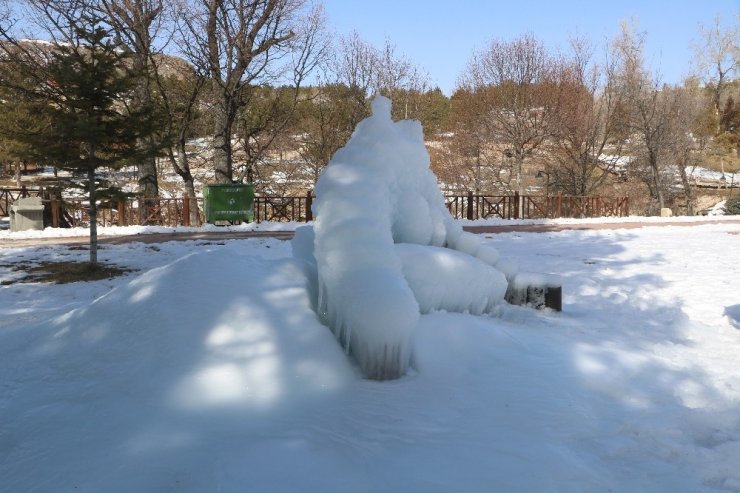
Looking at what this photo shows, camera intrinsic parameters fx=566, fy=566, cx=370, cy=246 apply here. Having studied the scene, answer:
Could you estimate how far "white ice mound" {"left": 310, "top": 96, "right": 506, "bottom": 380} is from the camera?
3.98 metres

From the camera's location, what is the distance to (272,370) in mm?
3682

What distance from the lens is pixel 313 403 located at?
138 inches

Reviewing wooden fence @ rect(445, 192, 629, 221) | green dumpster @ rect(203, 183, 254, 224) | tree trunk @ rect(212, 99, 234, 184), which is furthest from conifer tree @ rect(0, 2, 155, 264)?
wooden fence @ rect(445, 192, 629, 221)

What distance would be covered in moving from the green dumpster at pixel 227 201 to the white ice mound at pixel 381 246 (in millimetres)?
14273

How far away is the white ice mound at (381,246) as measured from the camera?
13.1 feet

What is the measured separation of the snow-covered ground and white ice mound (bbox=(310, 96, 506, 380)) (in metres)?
0.22

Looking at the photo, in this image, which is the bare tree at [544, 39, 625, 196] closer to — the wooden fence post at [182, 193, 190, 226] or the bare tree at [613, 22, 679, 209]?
the bare tree at [613, 22, 679, 209]

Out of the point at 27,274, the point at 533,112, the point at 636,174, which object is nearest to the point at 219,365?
the point at 27,274

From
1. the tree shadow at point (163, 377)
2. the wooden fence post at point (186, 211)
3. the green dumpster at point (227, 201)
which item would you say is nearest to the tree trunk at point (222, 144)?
the wooden fence post at point (186, 211)

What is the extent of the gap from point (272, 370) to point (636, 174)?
40.0 metres

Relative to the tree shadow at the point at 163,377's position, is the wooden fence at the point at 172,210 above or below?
above

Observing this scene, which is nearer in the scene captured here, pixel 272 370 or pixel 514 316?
pixel 272 370

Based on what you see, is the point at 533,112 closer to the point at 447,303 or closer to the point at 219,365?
the point at 447,303

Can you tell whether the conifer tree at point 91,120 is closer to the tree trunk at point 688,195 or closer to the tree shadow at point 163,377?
the tree shadow at point 163,377
